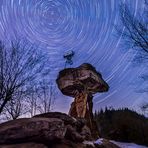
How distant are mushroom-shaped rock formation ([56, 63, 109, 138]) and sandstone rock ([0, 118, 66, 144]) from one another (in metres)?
8.27

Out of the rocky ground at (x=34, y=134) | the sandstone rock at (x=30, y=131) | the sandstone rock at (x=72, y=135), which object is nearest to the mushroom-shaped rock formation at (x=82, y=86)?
the sandstone rock at (x=72, y=135)

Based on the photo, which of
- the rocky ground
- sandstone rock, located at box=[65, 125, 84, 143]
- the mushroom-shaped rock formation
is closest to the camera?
the rocky ground

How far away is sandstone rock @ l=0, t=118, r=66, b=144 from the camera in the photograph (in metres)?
9.31

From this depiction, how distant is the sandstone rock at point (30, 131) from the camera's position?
931 centimetres

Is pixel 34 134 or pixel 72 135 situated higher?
pixel 72 135

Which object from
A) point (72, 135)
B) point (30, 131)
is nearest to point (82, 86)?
point (72, 135)

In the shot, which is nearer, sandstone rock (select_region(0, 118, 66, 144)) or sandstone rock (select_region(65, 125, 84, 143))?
sandstone rock (select_region(0, 118, 66, 144))

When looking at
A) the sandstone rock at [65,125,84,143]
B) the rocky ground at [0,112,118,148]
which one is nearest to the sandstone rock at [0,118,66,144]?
A: the rocky ground at [0,112,118,148]

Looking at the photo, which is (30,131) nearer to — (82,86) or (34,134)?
(34,134)

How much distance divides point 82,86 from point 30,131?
31.3 ft

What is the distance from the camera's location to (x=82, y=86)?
18.7 meters

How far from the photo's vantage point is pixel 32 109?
30.0m

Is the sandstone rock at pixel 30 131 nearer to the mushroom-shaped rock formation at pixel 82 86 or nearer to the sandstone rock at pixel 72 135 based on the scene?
the sandstone rock at pixel 72 135

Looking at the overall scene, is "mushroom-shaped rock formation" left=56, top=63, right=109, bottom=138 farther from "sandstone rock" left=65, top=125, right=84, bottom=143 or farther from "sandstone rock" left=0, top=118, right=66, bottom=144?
"sandstone rock" left=0, top=118, right=66, bottom=144
